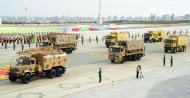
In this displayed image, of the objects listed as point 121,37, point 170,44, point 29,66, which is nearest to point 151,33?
point 121,37

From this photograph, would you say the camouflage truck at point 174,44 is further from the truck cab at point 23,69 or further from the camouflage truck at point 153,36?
the truck cab at point 23,69

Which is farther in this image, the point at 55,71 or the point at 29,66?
the point at 55,71

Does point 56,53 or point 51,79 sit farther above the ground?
point 56,53

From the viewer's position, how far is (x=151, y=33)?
256 feet

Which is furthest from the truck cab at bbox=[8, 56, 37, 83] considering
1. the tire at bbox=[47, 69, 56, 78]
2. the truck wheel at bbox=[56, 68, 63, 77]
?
the truck wheel at bbox=[56, 68, 63, 77]

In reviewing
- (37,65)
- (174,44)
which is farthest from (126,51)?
(37,65)

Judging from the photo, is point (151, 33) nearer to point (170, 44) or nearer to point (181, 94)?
point (170, 44)

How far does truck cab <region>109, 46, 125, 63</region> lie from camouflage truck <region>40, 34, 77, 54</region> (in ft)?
40.5

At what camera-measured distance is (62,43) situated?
51375 millimetres

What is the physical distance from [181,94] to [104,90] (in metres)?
5.97

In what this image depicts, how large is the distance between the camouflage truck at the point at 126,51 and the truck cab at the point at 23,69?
1404cm

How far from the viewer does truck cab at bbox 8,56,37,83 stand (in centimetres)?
2798

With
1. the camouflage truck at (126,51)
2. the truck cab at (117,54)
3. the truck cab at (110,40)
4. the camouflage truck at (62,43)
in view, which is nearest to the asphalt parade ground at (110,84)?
the truck cab at (117,54)

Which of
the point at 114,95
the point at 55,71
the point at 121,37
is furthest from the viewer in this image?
the point at 121,37
